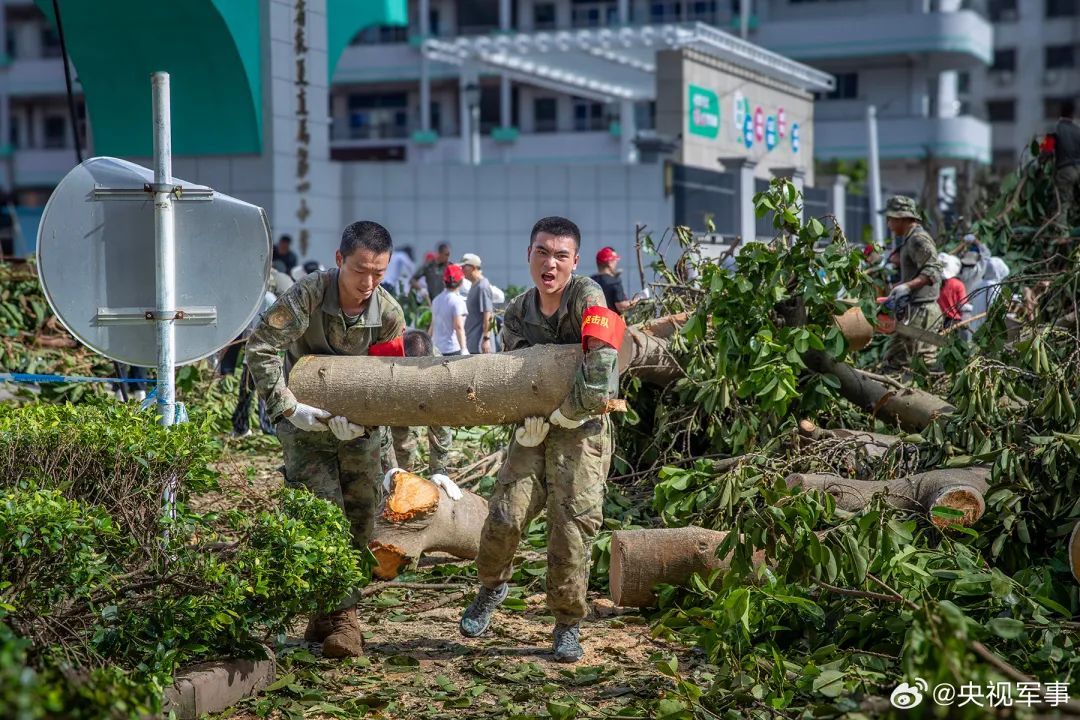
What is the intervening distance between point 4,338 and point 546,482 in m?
6.16

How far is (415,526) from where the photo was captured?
20.7 ft

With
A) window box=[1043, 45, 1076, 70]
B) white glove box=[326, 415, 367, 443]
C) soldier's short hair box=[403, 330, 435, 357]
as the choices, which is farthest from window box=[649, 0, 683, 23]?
white glove box=[326, 415, 367, 443]

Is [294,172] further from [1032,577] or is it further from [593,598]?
[1032,577]

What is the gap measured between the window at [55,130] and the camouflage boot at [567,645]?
4456cm

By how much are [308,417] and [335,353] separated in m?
0.43

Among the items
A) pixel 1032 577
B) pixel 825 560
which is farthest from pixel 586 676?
pixel 1032 577

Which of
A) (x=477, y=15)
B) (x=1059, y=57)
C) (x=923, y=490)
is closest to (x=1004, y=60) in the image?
(x=1059, y=57)

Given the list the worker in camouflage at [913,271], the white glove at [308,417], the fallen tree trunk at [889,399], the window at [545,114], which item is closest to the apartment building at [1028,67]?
the window at [545,114]

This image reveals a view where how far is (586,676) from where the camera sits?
4848mm

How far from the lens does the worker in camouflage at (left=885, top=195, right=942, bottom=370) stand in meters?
10.1

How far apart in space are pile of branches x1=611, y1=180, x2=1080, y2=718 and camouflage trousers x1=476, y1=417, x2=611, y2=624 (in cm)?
45

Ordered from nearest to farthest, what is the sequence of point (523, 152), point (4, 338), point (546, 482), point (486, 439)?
point (546, 482) < point (486, 439) < point (4, 338) < point (523, 152)

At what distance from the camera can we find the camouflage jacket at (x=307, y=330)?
501 cm

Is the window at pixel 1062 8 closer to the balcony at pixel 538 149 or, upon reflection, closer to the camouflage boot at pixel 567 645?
the balcony at pixel 538 149
